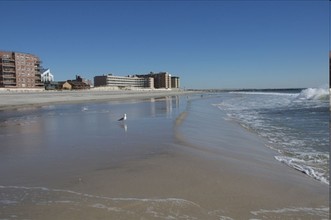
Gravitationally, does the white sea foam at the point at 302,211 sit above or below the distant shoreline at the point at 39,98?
below

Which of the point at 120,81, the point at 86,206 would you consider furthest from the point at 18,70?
the point at 86,206

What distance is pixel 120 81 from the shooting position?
162m

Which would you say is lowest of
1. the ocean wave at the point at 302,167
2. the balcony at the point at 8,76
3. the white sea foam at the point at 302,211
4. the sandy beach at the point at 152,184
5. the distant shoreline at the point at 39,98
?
the ocean wave at the point at 302,167

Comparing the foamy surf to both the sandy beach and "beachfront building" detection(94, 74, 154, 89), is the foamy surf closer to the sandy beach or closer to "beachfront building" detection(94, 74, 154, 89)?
the sandy beach

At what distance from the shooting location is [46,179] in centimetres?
497

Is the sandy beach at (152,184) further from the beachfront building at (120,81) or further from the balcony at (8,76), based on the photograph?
the beachfront building at (120,81)

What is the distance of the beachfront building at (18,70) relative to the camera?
8544 centimetres

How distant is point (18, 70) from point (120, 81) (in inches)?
2976

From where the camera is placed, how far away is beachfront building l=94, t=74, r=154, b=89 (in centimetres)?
15438

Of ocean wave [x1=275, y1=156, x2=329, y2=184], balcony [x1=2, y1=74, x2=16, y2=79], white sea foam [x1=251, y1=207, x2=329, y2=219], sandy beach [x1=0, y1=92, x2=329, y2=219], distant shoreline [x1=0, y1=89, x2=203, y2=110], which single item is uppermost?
balcony [x1=2, y1=74, x2=16, y2=79]

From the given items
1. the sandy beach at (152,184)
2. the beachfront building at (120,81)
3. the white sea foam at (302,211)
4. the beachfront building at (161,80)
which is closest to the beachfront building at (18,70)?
the beachfront building at (120,81)

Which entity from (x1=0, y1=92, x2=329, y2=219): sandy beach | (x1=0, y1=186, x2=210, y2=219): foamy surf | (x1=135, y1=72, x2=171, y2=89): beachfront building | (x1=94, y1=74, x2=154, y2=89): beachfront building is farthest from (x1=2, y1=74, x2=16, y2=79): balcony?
(x1=135, y1=72, x2=171, y2=89): beachfront building

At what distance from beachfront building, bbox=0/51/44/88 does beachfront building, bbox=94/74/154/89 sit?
51984 mm

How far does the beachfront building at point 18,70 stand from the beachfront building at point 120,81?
52.0m
